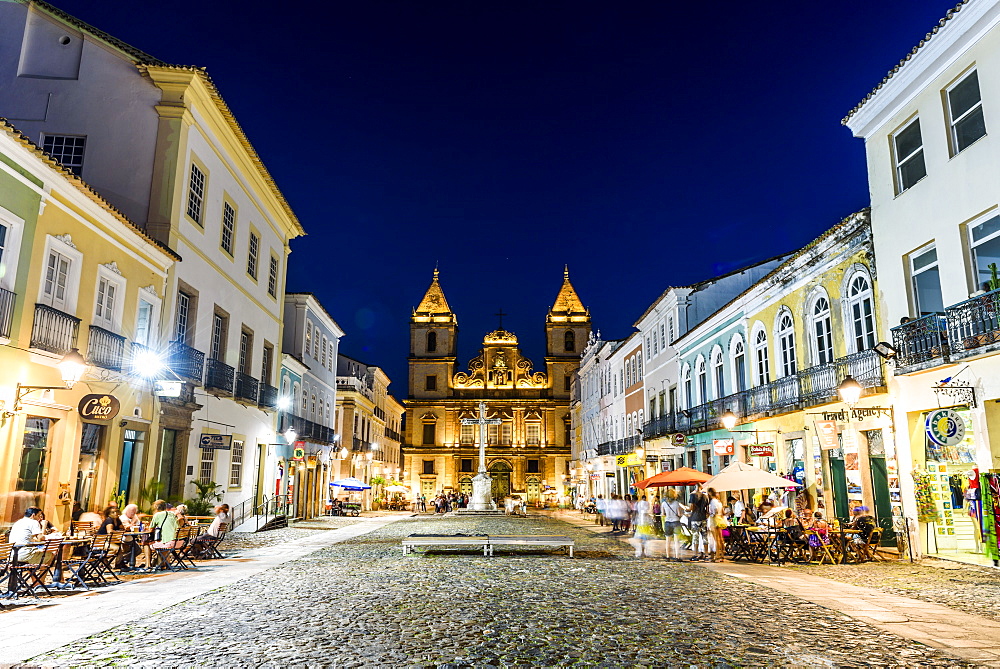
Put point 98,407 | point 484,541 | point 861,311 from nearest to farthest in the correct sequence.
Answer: point 98,407, point 484,541, point 861,311

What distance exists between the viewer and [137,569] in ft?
41.8

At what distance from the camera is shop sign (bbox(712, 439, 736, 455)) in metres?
21.8

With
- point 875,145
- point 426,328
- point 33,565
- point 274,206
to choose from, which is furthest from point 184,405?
point 426,328

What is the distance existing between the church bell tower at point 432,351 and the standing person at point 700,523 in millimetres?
55806

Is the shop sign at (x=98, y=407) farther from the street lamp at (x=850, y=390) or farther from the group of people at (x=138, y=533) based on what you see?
the street lamp at (x=850, y=390)

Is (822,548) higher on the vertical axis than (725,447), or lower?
lower

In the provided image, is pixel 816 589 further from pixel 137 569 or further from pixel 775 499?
pixel 137 569

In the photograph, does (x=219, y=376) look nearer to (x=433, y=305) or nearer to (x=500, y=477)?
(x=500, y=477)

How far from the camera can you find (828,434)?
1628 cm

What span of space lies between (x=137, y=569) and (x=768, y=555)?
39.4 feet

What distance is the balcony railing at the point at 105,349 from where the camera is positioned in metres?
13.1

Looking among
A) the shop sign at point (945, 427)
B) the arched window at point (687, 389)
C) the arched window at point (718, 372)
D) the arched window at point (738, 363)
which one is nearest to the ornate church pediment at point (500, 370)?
the arched window at point (687, 389)

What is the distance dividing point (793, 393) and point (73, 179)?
56.1ft

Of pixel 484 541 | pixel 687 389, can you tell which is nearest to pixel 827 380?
pixel 484 541
